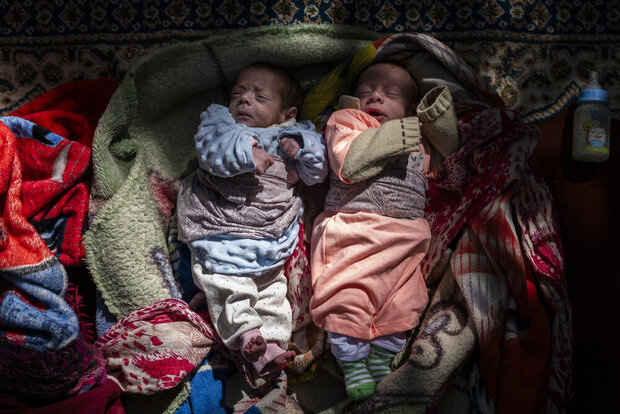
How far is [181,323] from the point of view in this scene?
1537mm

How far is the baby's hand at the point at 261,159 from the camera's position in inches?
58.0

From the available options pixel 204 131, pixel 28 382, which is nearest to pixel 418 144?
pixel 204 131

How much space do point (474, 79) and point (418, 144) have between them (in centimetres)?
33

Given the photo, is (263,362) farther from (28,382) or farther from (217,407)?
(28,382)

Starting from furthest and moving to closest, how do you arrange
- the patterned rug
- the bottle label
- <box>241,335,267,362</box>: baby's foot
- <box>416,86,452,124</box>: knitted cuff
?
1. the patterned rug
2. the bottle label
3. <box>416,86,452,124</box>: knitted cuff
4. <box>241,335,267,362</box>: baby's foot

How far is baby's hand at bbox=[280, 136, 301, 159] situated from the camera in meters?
1.49

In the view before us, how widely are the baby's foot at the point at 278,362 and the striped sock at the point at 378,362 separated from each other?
218 mm

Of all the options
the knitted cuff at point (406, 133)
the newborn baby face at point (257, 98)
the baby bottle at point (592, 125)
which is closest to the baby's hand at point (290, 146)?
the newborn baby face at point (257, 98)

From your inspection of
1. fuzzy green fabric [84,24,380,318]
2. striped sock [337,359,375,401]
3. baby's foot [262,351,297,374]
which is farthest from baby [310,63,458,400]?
fuzzy green fabric [84,24,380,318]

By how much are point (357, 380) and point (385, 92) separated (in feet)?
2.66

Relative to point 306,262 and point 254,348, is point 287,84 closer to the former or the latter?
point 306,262

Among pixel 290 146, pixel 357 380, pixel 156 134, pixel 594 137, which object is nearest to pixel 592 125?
pixel 594 137

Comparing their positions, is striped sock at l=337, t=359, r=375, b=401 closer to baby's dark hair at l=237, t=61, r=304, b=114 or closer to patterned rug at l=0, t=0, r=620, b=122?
baby's dark hair at l=237, t=61, r=304, b=114

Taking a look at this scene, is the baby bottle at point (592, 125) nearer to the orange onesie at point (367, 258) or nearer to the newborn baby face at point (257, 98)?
the orange onesie at point (367, 258)
